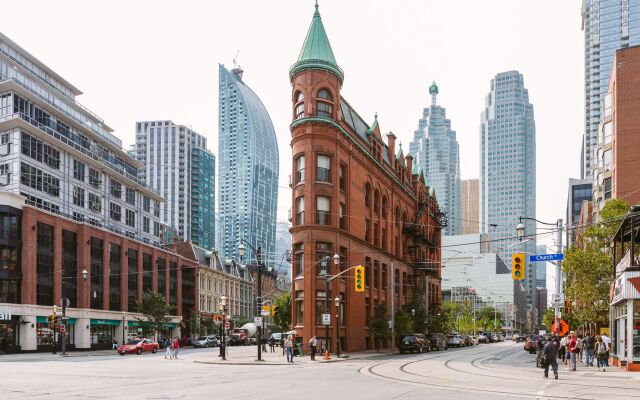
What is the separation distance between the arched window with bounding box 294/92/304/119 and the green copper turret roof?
70.6 inches

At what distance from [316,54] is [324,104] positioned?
405 centimetres

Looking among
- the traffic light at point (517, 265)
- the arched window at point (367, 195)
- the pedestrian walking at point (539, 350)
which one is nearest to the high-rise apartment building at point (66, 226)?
the arched window at point (367, 195)

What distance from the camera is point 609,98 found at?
254ft

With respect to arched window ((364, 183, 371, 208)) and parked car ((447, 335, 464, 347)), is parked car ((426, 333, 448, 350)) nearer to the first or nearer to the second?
parked car ((447, 335, 464, 347))

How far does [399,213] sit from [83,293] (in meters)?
35.8

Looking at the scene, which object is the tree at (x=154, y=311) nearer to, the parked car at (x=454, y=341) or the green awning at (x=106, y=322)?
the green awning at (x=106, y=322)

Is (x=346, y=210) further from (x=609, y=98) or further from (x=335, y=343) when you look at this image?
(x=609, y=98)

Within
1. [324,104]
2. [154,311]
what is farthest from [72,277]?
[324,104]

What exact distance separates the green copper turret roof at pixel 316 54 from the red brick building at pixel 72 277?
30391 mm

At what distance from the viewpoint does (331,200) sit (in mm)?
A: 53688

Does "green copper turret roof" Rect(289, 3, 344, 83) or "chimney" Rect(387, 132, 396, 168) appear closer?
"green copper turret roof" Rect(289, 3, 344, 83)

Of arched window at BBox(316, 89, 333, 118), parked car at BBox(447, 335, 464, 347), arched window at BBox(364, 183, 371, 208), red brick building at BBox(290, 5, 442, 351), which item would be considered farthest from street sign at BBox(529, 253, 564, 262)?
parked car at BBox(447, 335, 464, 347)

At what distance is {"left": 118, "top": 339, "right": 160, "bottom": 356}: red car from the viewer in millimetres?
58750

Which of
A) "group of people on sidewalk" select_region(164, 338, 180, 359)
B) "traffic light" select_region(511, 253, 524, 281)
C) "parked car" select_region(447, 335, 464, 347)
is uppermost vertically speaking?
"traffic light" select_region(511, 253, 524, 281)
